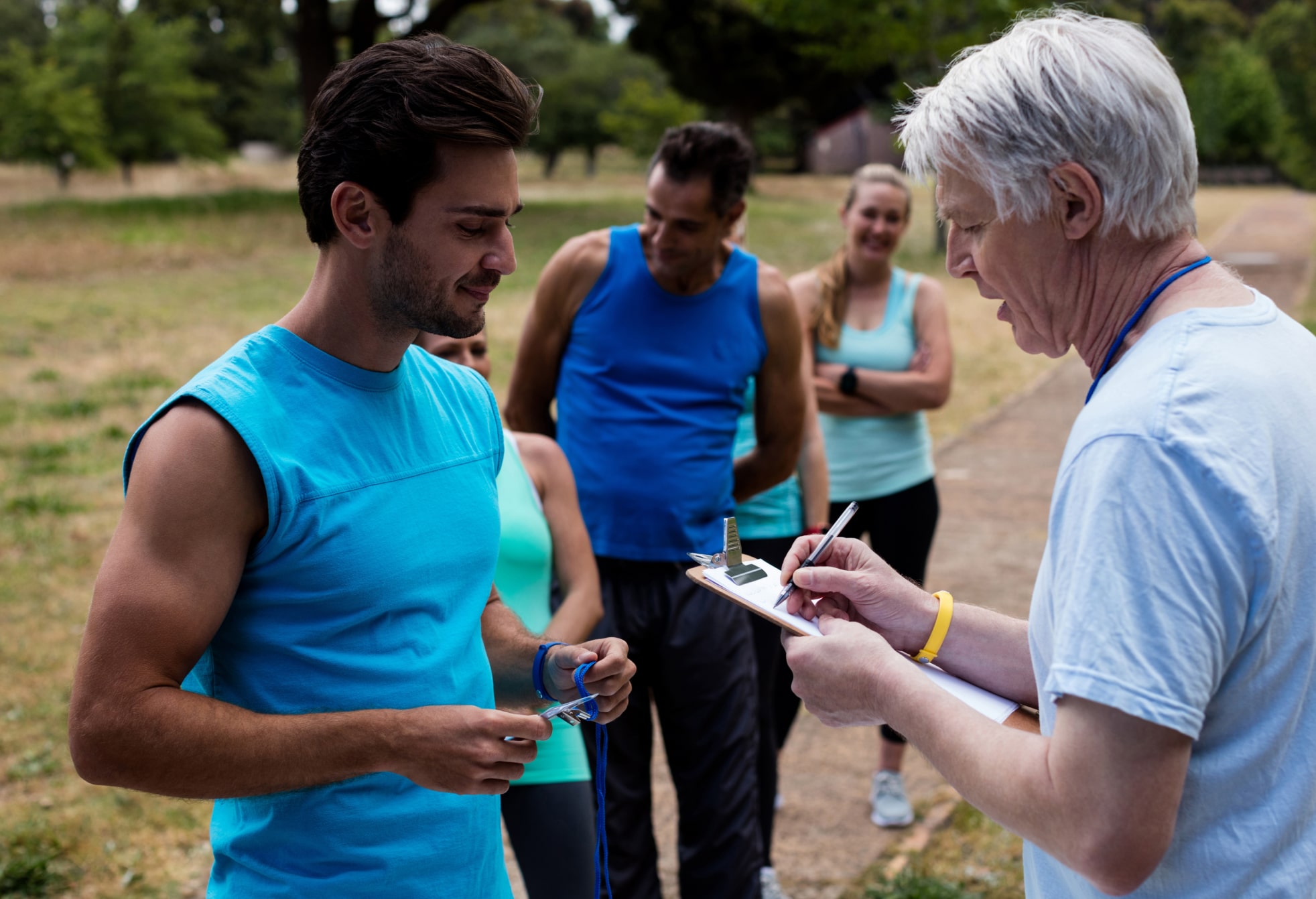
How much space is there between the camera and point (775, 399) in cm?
382

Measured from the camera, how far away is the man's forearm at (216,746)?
5.24ft

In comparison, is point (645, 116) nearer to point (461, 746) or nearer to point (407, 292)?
point (407, 292)

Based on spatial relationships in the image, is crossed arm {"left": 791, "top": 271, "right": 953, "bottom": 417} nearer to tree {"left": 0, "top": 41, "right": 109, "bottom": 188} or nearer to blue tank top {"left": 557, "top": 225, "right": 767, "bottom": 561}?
blue tank top {"left": 557, "top": 225, "right": 767, "bottom": 561}

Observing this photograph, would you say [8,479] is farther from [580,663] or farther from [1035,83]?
[1035,83]

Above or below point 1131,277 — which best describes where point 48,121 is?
below

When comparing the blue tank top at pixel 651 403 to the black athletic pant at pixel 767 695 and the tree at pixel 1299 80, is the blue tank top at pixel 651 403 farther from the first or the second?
the tree at pixel 1299 80

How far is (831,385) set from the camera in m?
4.61

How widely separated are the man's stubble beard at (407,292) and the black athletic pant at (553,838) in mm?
1370

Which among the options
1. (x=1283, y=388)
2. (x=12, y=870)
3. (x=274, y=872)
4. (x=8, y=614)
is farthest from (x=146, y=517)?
(x=8, y=614)

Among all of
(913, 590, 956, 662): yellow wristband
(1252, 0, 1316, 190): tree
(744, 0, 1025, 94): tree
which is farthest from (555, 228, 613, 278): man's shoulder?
(1252, 0, 1316, 190): tree

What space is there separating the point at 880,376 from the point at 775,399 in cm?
91

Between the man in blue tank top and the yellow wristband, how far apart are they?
4.91ft

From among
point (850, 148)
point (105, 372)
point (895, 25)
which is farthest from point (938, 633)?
point (850, 148)

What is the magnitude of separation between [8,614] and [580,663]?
17.3 feet
